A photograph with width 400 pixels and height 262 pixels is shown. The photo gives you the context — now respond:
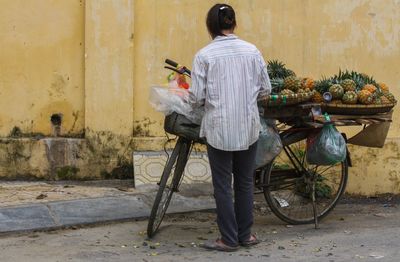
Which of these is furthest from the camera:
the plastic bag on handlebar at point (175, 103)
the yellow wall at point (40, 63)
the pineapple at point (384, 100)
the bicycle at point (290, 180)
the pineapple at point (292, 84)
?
the yellow wall at point (40, 63)

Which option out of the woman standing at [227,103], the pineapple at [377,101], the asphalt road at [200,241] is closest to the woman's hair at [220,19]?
the woman standing at [227,103]

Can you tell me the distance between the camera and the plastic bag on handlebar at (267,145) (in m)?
5.25

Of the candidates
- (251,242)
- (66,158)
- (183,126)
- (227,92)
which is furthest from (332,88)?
(66,158)

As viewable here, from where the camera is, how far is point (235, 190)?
498 centimetres

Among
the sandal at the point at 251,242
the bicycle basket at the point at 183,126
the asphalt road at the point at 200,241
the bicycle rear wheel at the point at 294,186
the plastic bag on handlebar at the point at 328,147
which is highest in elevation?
the bicycle basket at the point at 183,126

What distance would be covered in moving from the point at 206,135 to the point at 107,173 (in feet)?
7.54

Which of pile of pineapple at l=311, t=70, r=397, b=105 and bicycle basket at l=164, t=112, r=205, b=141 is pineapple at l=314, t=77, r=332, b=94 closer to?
pile of pineapple at l=311, t=70, r=397, b=105

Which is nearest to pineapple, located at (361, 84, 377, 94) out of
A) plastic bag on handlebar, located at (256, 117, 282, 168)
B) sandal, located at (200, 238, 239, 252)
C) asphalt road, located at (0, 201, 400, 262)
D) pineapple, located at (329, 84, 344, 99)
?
pineapple, located at (329, 84, 344, 99)

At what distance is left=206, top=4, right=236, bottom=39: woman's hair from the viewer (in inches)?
187

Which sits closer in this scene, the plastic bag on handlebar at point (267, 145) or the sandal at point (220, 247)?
the sandal at point (220, 247)

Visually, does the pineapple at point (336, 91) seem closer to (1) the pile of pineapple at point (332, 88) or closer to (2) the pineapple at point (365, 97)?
(1) the pile of pineapple at point (332, 88)

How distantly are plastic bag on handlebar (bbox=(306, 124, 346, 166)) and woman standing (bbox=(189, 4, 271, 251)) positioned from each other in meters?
0.77

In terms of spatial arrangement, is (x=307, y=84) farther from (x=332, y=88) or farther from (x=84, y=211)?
(x=84, y=211)

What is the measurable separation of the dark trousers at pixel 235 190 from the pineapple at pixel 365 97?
1094 mm
